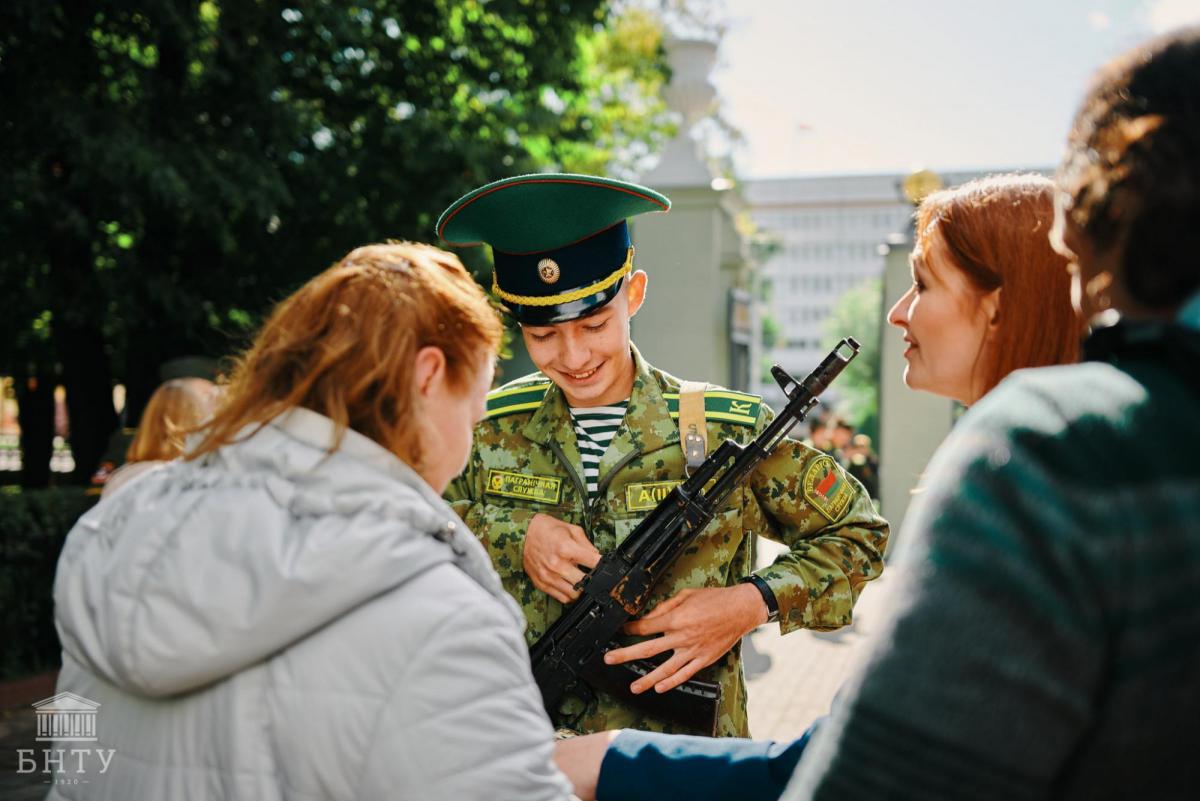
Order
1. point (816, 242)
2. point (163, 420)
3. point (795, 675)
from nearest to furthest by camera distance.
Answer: point (163, 420) < point (795, 675) < point (816, 242)

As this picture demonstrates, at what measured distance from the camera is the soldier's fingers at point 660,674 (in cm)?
230

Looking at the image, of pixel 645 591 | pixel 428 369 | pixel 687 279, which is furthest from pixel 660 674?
pixel 687 279

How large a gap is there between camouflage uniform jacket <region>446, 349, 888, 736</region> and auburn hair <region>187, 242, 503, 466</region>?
3.56 ft

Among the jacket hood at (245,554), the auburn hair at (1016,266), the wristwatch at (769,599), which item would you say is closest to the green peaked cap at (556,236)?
the wristwatch at (769,599)

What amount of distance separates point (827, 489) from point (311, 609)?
1.52 m

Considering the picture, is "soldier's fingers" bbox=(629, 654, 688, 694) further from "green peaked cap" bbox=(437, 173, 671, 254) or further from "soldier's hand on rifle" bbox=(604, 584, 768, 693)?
"green peaked cap" bbox=(437, 173, 671, 254)

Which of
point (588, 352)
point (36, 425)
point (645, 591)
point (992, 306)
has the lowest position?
point (36, 425)

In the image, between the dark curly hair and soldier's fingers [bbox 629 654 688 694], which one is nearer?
the dark curly hair

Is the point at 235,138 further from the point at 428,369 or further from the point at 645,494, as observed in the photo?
the point at 428,369

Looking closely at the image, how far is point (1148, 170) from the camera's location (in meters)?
0.90

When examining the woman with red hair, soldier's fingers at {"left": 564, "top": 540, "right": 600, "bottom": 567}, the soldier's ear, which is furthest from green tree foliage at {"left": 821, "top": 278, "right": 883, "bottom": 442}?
the woman with red hair

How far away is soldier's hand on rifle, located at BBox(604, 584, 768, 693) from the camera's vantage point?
2.31 meters

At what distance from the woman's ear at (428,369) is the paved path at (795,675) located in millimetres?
4513

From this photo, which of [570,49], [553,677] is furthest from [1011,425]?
[570,49]
